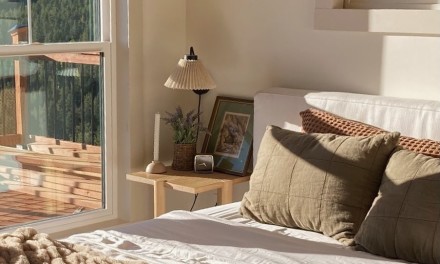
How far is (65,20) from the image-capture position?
13.7 ft

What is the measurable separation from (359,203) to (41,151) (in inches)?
72.6

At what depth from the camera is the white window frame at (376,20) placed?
3.54 meters

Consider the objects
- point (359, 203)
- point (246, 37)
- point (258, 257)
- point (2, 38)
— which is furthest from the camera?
point (246, 37)

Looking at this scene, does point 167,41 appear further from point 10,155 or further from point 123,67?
point 10,155

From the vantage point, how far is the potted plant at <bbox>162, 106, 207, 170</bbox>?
4309 mm

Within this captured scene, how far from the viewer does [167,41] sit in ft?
14.9

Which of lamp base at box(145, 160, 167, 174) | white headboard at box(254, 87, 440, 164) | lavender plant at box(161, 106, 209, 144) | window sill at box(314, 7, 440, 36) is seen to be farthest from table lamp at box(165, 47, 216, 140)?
window sill at box(314, 7, 440, 36)

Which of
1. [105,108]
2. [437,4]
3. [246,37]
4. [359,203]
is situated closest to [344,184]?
[359,203]

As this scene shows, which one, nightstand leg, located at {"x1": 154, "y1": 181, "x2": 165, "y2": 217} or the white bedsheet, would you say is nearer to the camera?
the white bedsheet

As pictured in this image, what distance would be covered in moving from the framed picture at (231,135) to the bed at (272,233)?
34 cm

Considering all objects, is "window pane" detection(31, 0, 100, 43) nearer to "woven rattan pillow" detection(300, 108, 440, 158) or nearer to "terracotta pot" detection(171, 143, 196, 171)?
"terracotta pot" detection(171, 143, 196, 171)

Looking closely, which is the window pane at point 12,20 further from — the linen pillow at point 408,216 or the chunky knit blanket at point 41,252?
the linen pillow at point 408,216

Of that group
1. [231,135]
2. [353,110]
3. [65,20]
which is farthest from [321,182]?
[65,20]

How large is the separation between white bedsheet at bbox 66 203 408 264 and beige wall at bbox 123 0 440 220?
0.99 metres
